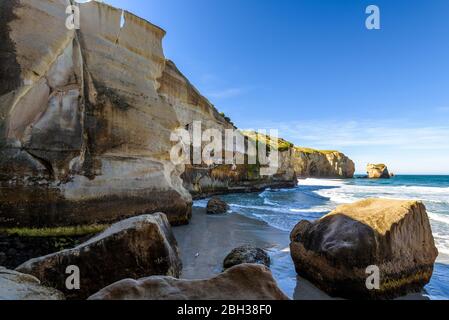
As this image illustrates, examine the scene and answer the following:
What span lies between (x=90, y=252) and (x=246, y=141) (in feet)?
105

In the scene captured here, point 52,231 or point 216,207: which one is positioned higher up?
point 52,231

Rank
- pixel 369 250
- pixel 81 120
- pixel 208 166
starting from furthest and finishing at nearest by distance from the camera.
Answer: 1. pixel 208 166
2. pixel 81 120
3. pixel 369 250

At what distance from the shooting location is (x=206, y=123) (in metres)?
24.1

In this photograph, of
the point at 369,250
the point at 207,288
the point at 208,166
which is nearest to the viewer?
the point at 207,288

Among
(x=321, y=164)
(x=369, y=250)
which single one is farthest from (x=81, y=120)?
(x=321, y=164)

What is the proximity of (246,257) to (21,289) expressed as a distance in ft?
13.8

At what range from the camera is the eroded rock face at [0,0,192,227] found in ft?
25.5

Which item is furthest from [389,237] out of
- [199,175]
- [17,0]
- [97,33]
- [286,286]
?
[199,175]

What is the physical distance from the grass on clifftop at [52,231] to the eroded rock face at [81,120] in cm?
15

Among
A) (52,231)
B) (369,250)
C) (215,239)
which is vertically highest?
(369,250)

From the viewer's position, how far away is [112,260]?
452 cm
